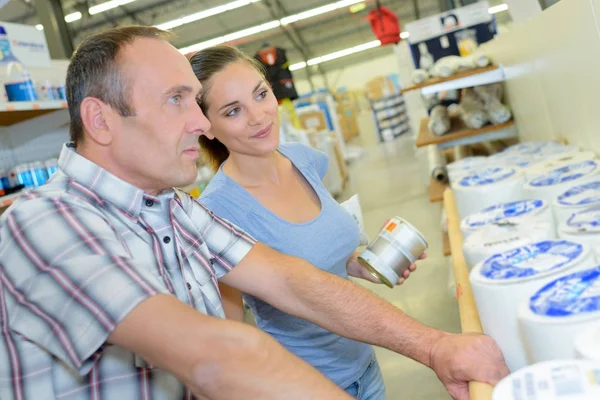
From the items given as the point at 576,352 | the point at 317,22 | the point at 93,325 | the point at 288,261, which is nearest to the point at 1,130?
the point at 288,261

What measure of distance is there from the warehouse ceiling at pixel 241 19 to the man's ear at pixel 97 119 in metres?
11.8

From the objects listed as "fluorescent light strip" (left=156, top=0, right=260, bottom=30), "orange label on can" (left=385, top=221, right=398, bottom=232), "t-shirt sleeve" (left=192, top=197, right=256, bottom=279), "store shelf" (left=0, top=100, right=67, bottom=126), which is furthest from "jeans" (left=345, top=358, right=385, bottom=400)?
"fluorescent light strip" (left=156, top=0, right=260, bottom=30)

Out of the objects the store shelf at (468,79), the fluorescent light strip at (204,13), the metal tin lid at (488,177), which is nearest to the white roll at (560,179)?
the metal tin lid at (488,177)

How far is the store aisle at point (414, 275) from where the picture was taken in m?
3.26

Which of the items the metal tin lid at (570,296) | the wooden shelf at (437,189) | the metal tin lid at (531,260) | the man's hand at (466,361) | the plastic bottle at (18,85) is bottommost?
the wooden shelf at (437,189)

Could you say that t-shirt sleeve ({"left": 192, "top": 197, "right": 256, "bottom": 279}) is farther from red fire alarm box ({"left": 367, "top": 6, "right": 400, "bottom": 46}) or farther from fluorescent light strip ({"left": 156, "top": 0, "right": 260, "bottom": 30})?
fluorescent light strip ({"left": 156, "top": 0, "right": 260, "bottom": 30})

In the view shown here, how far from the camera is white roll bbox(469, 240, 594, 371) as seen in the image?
3.58ft

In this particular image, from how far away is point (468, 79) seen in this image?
3.97 metres

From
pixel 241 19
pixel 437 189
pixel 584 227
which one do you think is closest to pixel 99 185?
pixel 584 227

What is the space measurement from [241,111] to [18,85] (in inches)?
95.9

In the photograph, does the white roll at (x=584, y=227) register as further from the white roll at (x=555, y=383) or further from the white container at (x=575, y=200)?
the white roll at (x=555, y=383)

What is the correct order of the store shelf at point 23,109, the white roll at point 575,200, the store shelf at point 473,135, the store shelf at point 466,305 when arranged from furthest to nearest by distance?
the store shelf at point 473,135 → the store shelf at point 23,109 → the white roll at point 575,200 → the store shelf at point 466,305

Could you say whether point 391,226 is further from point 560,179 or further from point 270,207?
point 560,179

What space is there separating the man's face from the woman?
517mm
